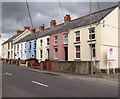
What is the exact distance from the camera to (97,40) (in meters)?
17.3

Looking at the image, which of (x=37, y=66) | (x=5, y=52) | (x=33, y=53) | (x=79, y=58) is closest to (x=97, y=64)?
(x=79, y=58)

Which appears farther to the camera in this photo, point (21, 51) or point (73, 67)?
point (21, 51)

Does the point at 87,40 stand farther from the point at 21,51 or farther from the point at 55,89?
the point at 21,51

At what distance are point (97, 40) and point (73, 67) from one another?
4.35 m

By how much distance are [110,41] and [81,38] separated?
3.71 m

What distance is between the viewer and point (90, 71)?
15.9 meters

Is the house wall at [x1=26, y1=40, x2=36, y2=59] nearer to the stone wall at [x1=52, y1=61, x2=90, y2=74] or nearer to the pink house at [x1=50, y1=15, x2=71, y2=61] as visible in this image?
the pink house at [x1=50, y1=15, x2=71, y2=61]

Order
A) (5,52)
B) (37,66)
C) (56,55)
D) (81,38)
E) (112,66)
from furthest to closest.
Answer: (5,52), (56,55), (37,66), (81,38), (112,66)

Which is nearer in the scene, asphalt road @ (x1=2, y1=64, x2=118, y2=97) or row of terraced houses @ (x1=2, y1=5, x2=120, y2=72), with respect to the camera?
asphalt road @ (x1=2, y1=64, x2=118, y2=97)

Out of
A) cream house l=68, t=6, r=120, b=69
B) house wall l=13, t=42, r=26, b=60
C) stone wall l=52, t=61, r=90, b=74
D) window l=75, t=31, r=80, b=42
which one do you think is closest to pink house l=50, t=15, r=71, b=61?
cream house l=68, t=6, r=120, b=69

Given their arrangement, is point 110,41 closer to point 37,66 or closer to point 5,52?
point 37,66

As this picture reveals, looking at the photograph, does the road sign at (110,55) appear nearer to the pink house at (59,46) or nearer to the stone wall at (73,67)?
the stone wall at (73,67)

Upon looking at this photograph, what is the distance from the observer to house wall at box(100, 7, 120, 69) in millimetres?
17375

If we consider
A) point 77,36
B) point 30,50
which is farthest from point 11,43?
point 77,36
